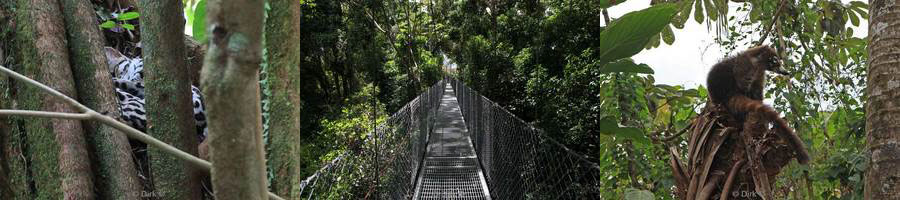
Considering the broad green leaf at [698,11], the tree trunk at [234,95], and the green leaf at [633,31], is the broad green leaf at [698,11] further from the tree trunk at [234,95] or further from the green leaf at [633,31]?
the tree trunk at [234,95]

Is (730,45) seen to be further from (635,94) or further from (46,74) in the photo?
(46,74)

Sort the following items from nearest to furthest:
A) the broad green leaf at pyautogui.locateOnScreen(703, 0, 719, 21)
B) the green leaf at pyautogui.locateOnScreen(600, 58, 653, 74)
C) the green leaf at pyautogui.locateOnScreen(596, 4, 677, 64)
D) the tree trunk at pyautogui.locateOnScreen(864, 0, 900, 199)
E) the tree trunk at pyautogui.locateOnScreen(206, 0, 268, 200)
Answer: the tree trunk at pyautogui.locateOnScreen(206, 0, 268, 200), the tree trunk at pyautogui.locateOnScreen(864, 0, 900, 199), the green leaf at pyautogui.locateOnScreen(596, 4, 677, 64), the green leaf at pyautogui.locateOnScreen(600, 58, 653, 74), the broad green leaf at pyautogui.locateOnScreen(703, 0, 719, 21)

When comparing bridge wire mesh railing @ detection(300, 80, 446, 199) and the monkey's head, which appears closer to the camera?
the monkey's head

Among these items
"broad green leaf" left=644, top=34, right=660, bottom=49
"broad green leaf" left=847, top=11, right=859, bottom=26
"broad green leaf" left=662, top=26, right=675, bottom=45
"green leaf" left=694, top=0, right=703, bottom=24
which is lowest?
"broad green leaf" left=644, top=34, right=660, bottom=49

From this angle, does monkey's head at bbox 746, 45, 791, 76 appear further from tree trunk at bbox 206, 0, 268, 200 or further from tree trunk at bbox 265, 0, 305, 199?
tree trunk at bbox 206, 0, 268, 200

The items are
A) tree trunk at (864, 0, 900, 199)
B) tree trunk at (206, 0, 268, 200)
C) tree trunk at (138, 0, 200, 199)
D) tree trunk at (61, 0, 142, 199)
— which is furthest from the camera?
tree trunk at (864, 0, 900, 199)

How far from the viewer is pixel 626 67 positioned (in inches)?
55.2

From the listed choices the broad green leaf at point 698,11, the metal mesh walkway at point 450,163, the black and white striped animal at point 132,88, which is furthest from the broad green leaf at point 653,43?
the black and white striped animal at point 132,88

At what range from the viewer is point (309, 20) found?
1.62 m

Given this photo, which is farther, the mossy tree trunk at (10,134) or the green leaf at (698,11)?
the green leaf at (698,11)

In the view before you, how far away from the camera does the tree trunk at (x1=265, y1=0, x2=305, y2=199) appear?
0.58m

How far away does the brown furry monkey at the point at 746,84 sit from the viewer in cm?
144

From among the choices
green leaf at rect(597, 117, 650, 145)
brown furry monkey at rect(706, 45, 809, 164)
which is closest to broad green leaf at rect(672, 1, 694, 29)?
brown furry monkey at rect(706, 45, 809, 164)

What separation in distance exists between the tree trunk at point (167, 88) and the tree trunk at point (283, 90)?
1.17ft
